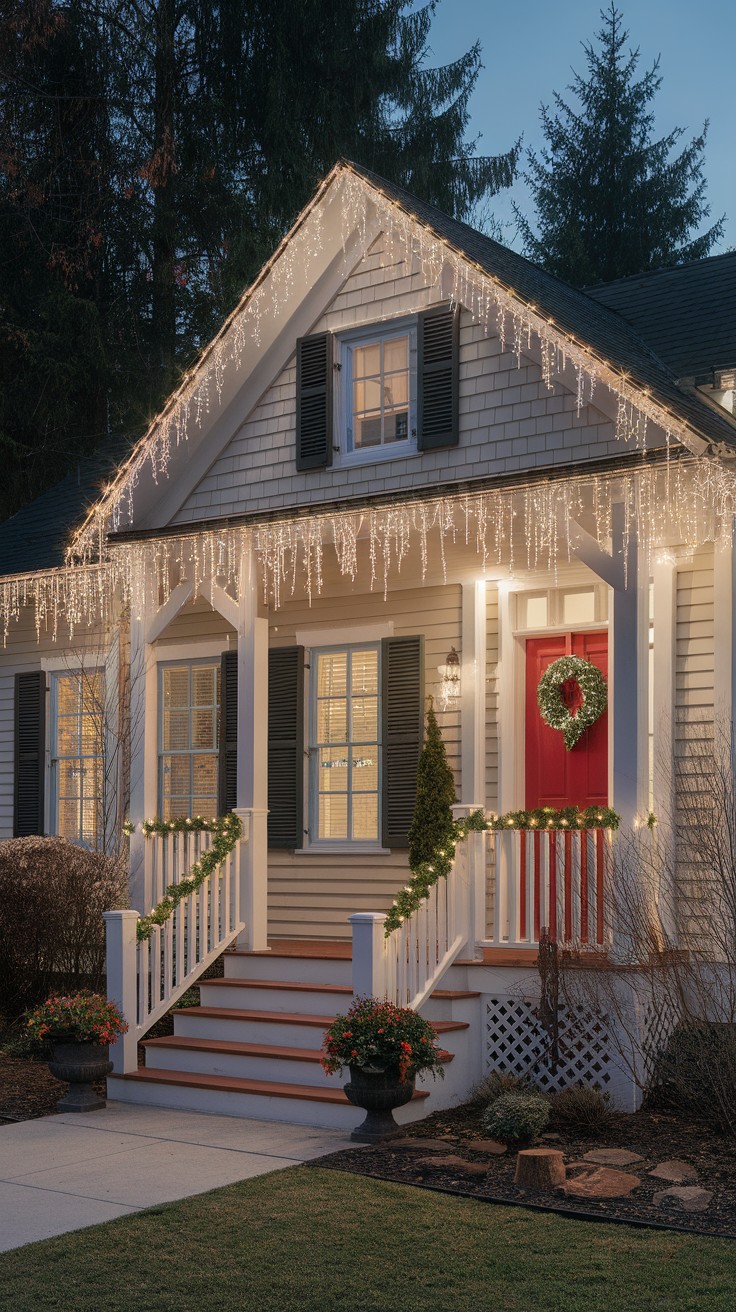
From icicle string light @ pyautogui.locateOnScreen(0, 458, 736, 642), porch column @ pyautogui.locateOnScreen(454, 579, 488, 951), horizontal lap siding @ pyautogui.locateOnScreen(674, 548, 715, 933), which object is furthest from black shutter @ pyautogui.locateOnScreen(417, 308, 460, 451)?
horizontal lap siding @ pyautogui.locateOnScreen(674, 548, 715, 933)

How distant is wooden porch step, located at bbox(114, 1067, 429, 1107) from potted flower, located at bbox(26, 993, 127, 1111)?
0.92 ft

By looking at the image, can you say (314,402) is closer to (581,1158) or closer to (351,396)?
(351,396)

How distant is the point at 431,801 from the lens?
33.4ft

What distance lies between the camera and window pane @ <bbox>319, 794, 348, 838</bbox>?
11102 millimetres

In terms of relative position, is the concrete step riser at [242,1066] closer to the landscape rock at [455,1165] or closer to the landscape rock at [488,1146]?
the landscape rock at [488,1146]

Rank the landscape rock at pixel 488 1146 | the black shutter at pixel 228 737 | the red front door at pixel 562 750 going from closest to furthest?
the landscape rock at pixel 488 1146
the red front door at pixel 562 750
the black shutter at pixel 228 737

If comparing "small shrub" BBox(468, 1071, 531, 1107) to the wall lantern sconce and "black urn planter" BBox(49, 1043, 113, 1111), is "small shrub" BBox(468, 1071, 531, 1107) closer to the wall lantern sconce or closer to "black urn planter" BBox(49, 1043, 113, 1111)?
"black urn planter" BBox(49, 1043, 113, 1111)

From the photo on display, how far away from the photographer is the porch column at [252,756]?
9.61 m

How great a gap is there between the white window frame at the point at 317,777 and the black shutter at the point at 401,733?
11 centimetres

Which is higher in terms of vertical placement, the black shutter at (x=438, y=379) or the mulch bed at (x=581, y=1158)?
the black shutter at (x=438, y=379)

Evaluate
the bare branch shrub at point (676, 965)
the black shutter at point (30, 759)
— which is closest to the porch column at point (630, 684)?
the bare branch shrub at point (676, 965)

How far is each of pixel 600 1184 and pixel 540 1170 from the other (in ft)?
0.90

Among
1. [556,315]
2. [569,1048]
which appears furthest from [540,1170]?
[556,315]

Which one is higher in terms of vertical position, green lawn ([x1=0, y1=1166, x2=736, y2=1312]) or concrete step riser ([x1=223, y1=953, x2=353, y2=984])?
concrete step riser ([x1=223, y1=953, x2=353, y2=984])
